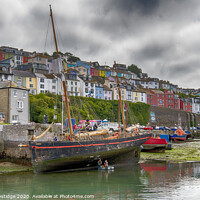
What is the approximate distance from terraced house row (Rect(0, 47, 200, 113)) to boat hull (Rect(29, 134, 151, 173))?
25.1 meters

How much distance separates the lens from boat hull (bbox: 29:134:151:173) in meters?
23.6

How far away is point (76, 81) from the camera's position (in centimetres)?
8069

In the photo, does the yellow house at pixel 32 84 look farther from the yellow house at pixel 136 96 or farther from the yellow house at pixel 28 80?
the yellow house at pixel 136 96

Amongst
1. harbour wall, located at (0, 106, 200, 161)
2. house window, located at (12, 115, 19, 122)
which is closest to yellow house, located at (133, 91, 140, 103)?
house window, located at (12, 115, 19, 122)

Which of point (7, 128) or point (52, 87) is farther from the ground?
point (52, 87)

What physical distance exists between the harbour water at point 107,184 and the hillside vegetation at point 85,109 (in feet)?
61.2

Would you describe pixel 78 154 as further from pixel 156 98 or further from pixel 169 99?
pixel 169 99

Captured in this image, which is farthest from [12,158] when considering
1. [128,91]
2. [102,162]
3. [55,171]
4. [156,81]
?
[156,81]

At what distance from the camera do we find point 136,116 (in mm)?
81812

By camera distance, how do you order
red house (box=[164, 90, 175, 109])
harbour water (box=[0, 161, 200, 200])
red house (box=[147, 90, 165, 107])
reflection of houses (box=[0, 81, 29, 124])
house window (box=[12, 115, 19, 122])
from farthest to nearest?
red house (box=[164, 90, 175, 109]), red house (box=[147, 90, 165, 107]), house window (box=[12, 115, 19, 122]), reflection of houses (box=[0, 81, 29, 124]), harbour water (box=[0, 161, 200, 200])

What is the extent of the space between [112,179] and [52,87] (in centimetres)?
5475

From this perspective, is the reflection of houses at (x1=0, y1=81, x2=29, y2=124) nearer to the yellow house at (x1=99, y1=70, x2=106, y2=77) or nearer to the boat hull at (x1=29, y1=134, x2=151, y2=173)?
the boat hull at (x1=29, y1=134, x2=151, y2=173)

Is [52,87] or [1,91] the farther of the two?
[52,87]

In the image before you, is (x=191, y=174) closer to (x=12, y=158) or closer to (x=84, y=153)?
(x=84, y=153)
